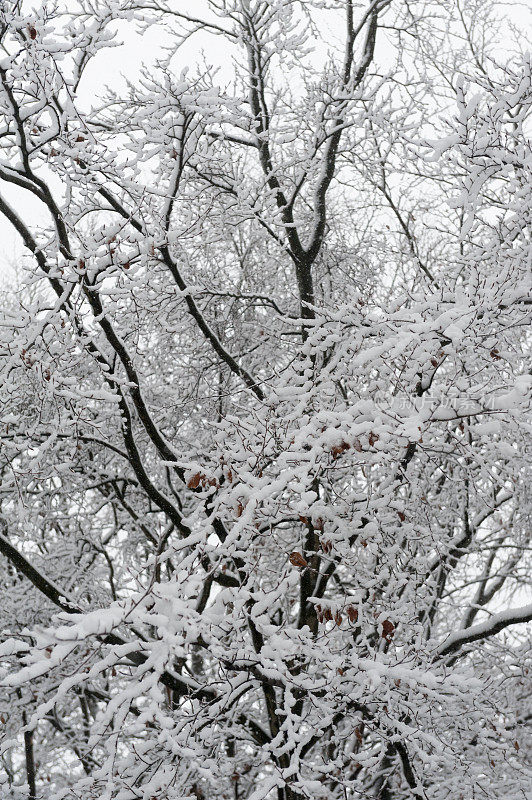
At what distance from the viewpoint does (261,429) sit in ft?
13.6

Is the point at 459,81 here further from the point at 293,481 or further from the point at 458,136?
the point at 293,481

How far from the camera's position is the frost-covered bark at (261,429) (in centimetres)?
362

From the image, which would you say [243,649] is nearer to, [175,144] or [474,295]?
[474,295]

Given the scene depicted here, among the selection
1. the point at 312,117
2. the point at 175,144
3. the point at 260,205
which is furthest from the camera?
the point at 312,117

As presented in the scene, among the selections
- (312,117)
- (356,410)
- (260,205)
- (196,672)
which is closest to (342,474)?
(356,410)

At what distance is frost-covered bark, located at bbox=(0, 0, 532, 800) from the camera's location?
3.62 meters

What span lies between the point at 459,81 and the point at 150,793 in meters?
4.34

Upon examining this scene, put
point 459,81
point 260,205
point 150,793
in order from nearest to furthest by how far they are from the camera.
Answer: point 150,793 < point 459,81 < point 260,205

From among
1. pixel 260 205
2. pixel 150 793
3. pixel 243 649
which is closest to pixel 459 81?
pixel 260 205

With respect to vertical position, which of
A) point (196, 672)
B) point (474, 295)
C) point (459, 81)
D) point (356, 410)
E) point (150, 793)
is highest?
point (459, 81)

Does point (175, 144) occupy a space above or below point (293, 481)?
above

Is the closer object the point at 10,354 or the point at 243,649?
the point at 243,649

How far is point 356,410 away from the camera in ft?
12.5

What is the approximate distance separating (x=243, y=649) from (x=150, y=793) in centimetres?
93
